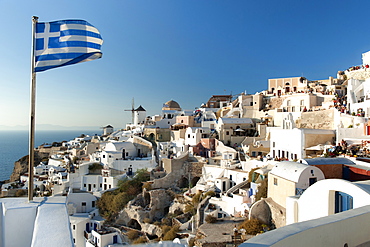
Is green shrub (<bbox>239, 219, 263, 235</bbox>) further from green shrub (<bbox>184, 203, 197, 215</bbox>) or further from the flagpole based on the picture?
the flagpole

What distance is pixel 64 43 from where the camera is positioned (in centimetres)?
516

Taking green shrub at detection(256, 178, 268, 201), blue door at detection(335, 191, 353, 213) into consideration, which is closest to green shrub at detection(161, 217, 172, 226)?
green shrub at detection(256, 178, 268, 201)

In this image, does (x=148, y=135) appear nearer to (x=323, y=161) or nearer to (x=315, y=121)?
(x=315, y=121)

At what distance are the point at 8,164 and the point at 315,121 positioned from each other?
75.8 m

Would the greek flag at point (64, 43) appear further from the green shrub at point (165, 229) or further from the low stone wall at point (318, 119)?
the low stone wall at point (318, 119)

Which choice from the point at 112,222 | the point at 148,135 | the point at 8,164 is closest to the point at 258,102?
the point at 148,135

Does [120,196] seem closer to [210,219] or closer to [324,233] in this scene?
[210,219]

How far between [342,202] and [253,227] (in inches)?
288

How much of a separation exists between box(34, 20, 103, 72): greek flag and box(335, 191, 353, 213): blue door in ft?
19.7

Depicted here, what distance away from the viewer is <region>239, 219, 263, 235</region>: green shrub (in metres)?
12.3

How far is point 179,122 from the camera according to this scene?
35.8m

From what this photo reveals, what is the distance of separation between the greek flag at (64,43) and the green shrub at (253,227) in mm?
10351

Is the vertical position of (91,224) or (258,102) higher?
(258,102)

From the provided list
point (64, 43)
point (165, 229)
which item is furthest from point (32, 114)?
point (165, 229)
